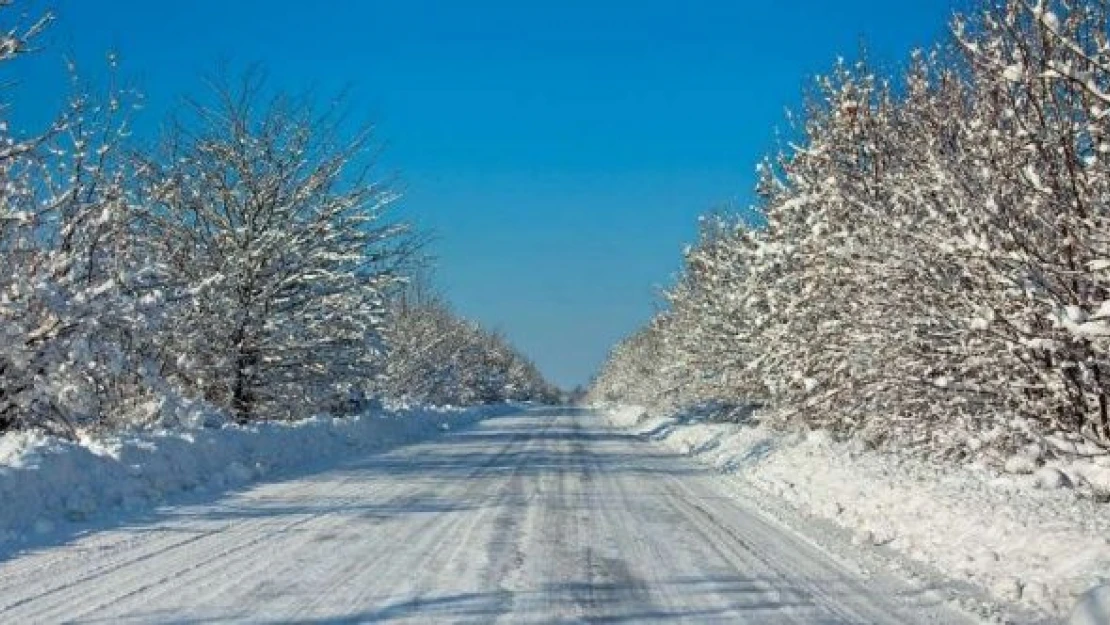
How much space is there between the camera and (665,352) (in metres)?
53.6

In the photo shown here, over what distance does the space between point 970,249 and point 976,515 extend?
2.94 m

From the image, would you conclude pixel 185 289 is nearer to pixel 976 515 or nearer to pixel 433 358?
pixel 976 515

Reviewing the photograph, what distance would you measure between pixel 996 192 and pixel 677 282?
34639 millimetres

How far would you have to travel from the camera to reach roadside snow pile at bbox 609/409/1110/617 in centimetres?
719

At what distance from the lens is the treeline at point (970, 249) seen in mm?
9898

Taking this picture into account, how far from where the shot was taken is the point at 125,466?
1137cm

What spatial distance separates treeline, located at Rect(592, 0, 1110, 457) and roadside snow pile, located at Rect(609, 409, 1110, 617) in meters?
0.67

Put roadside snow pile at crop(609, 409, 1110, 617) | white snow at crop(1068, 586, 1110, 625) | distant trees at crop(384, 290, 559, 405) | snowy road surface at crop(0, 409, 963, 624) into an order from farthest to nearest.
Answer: distant trees at crop(384, 290, 559, 405) → roadside snow pile at crop(609, 409, 1110, 617) → snowy road surface at crop(0, 409, 963, 624) → white snow at crop(1068, 586, 1110, 625)

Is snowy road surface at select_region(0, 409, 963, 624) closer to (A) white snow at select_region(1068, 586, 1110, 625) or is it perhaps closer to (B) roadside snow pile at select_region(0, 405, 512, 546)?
(B) roadside snow pile at select_region(0, 405, 512, 546)

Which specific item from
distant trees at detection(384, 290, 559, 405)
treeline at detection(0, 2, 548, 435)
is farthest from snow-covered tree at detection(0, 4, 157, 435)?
distant trees at detection(384, 290, 559, 405)

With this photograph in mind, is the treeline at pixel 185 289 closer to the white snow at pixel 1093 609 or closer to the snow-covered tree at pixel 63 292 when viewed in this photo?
the snow-covered tree at pixel 63 292

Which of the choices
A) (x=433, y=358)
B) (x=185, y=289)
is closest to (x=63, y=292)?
(x=185, y=289)

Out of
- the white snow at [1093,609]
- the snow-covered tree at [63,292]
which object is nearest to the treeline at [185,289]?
the snow-covered tree at [63,292]

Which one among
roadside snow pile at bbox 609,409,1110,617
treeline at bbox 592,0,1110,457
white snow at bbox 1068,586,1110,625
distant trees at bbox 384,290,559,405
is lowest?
white snow at bbox 1068,586,1110,625
